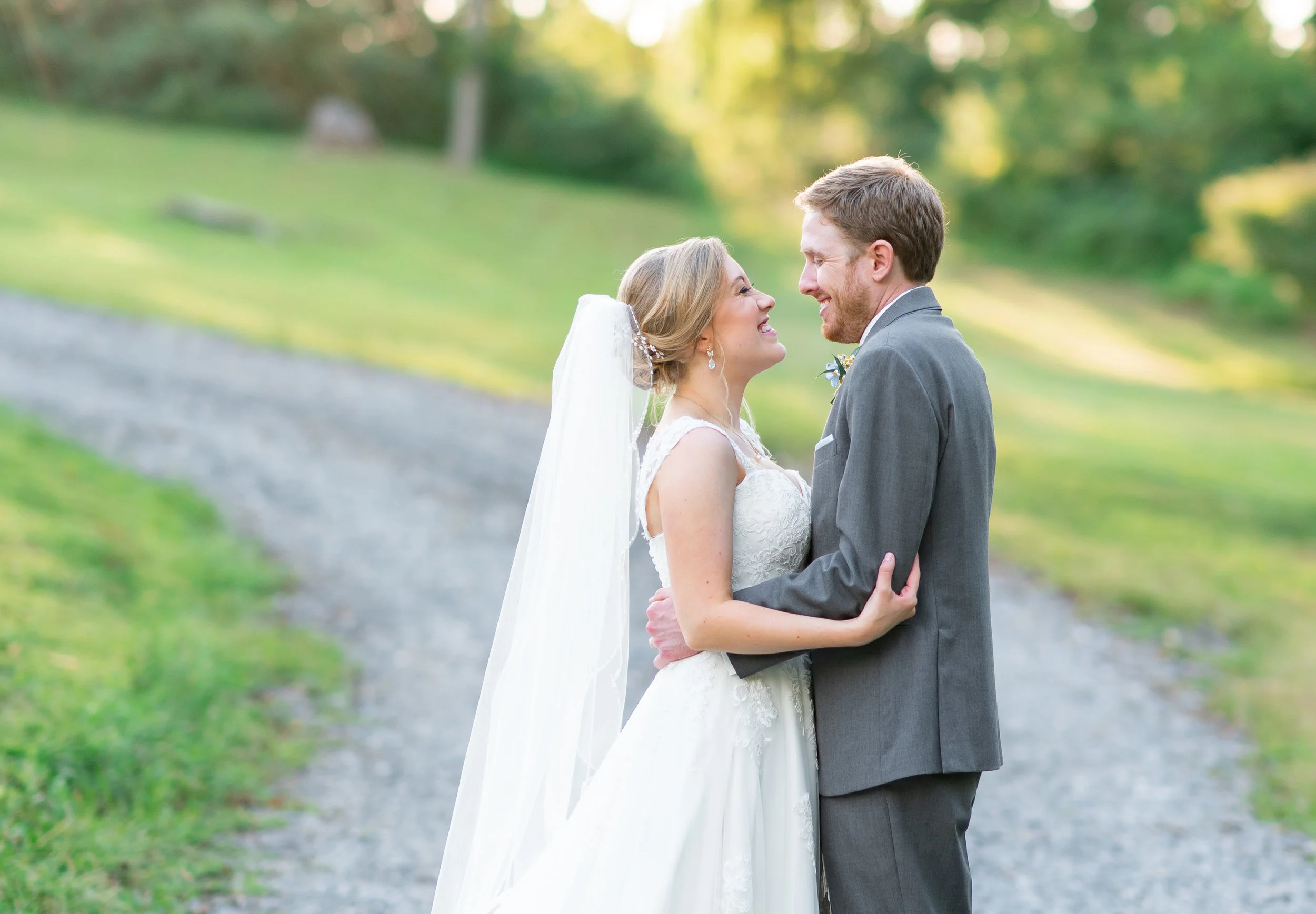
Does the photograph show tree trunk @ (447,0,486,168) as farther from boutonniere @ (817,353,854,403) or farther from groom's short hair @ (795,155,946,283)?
groom's short hair @ (795,155,946,283)

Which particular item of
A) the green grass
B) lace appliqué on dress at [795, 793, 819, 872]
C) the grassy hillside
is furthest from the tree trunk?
lace appliqué on dress at [795, 793, 819, 872]

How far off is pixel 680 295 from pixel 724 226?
1259 inches

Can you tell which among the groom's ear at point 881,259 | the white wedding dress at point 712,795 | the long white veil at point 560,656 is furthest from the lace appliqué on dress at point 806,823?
the groom's ear at point 881,259

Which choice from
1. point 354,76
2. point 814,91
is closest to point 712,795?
point 354,76

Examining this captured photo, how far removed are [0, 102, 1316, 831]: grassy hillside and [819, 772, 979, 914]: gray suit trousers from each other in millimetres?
2519

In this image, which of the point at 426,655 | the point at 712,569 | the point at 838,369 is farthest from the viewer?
the point at 426,655

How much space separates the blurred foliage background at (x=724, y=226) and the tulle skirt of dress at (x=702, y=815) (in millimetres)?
1997

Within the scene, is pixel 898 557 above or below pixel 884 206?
below

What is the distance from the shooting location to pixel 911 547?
2.70 m

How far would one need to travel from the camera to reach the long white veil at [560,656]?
3412mm

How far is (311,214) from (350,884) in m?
24.8

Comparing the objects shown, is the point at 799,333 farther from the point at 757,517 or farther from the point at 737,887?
the point at 737,887

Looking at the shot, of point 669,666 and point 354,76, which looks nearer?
point 669,666

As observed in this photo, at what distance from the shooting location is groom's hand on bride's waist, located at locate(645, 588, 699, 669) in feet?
10.2
